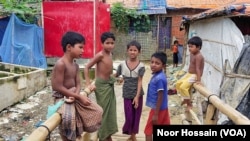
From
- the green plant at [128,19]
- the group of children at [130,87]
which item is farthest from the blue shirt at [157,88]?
the green plant at [128,19]

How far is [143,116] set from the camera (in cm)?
689

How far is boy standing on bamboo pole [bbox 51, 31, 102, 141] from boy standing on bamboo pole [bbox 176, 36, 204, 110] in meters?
1.94

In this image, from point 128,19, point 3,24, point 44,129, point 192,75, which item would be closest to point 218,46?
point 192,75

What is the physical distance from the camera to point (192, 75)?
4539 millimetres

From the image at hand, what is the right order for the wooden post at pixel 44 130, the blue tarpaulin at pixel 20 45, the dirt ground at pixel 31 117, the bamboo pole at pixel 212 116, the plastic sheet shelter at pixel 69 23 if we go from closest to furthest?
1. the wooden post at pixel 44 130
2. the bamboo pole at pixel 212 116
3. the dirt ground at pixel 31 117
4. the blue tarpaulin at pixel 20 45
5. the plastic sheet shelter at pixel 69 23

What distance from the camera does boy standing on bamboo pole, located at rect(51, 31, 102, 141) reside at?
97.6 inches

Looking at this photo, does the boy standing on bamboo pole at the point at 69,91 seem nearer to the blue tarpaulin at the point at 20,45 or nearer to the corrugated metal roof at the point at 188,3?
the blue tarpaulin at the point at 20,45

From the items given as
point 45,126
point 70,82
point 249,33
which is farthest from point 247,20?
point 45,126

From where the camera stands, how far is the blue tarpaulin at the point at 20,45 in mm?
9930

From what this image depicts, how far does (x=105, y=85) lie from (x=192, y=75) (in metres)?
1.39

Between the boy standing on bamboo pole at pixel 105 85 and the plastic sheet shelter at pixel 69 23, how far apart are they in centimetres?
725

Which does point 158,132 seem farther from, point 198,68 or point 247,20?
point 247,20

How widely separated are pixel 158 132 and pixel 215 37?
654 centimetres

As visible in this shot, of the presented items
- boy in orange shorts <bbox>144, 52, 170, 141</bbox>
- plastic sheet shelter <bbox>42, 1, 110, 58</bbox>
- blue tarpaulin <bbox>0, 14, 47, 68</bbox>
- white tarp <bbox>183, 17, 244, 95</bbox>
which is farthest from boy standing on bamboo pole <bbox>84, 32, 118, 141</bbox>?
plastic sheet shelter <bbox>42, 1, 110, 58</bbox>
